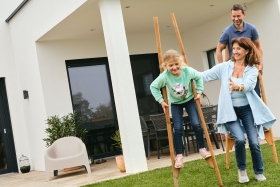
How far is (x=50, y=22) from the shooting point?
7836mm

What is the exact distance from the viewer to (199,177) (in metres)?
5.14

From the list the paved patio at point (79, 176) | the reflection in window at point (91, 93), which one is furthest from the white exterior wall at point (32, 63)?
the reflection in window at point (91, 93)

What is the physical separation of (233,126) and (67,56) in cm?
563

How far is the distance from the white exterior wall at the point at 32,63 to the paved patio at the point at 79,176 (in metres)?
0.73

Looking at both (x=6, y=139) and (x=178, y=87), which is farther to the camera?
(x=6, y=139)

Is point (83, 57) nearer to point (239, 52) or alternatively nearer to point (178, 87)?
point (178, 87)

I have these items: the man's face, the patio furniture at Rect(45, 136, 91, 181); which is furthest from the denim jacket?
the patio furniture at Rect(45, 136, 91, 181)

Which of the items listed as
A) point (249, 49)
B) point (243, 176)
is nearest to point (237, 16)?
point (249, 49)

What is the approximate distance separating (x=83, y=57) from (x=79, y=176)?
2968mm

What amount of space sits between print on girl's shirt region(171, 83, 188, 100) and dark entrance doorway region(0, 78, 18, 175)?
20.8 ft

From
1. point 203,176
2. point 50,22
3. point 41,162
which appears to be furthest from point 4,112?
point 203,176

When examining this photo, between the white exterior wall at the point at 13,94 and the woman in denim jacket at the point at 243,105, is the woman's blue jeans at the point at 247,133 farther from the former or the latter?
the white exterior wall at the point at 13,94

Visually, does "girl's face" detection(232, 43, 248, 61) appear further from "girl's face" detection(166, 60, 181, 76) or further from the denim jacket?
"girl's face" detection(166, 60, 181, 76)

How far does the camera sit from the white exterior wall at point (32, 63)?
822 centimetres
